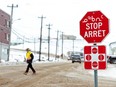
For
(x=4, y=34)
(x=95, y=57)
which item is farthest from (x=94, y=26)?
(x=4, y=34)

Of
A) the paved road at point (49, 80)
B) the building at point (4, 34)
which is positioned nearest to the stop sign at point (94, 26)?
the paved road at point (49, 80)

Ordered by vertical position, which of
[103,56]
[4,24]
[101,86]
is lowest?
[101,86]

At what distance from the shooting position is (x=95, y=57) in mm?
10328

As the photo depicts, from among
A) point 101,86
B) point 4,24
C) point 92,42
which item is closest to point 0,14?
point 4,24

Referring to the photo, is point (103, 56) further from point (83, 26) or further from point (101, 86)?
point (101, 86)

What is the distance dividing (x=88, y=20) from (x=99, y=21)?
31 cm

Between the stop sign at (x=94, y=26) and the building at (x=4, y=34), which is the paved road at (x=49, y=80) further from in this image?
the building at (x=4, y=34)

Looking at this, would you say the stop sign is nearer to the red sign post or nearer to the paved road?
the red sign post

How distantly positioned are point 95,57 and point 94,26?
2.90ft

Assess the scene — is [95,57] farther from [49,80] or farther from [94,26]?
[49,80]

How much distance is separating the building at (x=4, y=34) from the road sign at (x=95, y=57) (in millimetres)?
73393

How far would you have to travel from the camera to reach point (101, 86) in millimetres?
20078

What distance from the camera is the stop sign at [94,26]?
10.0 meters

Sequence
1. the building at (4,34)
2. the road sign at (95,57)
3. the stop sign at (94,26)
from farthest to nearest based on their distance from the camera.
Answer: the building at (4,34)
the road sign at (95,57)
the stop sign at (94,26)
